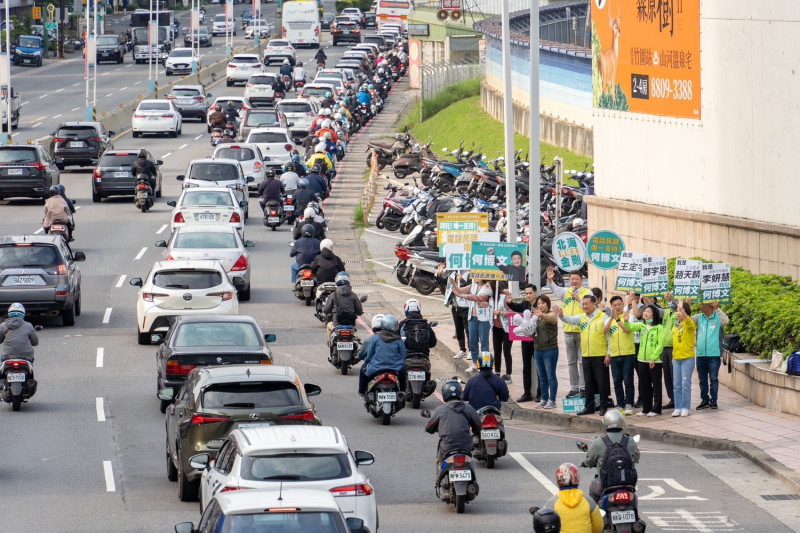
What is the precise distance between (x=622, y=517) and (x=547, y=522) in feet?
8.57

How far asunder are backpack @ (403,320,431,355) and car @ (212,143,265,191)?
2322 centimetres

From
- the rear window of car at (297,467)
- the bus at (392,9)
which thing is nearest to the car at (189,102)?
the bus at (392,9)

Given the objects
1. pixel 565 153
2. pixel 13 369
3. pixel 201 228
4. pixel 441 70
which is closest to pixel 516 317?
pixel 13 369

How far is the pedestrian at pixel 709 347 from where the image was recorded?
20156mm

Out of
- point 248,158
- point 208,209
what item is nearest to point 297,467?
point 208,209

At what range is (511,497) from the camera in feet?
53.1

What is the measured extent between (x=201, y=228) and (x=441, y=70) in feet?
137

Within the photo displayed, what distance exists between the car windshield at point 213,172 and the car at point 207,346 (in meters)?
18.2

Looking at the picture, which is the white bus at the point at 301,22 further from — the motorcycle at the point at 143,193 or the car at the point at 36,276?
the car at the point at 36,276

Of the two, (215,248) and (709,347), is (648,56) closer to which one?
(709,347)

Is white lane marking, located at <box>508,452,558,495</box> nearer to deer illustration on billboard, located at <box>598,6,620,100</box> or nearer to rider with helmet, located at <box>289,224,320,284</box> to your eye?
rider with helmet, located at <box>289,224,320,284</box>

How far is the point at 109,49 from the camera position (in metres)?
99.6

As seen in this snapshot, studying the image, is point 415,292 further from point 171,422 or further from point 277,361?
point 171,422

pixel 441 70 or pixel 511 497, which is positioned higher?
pixel 441 70
